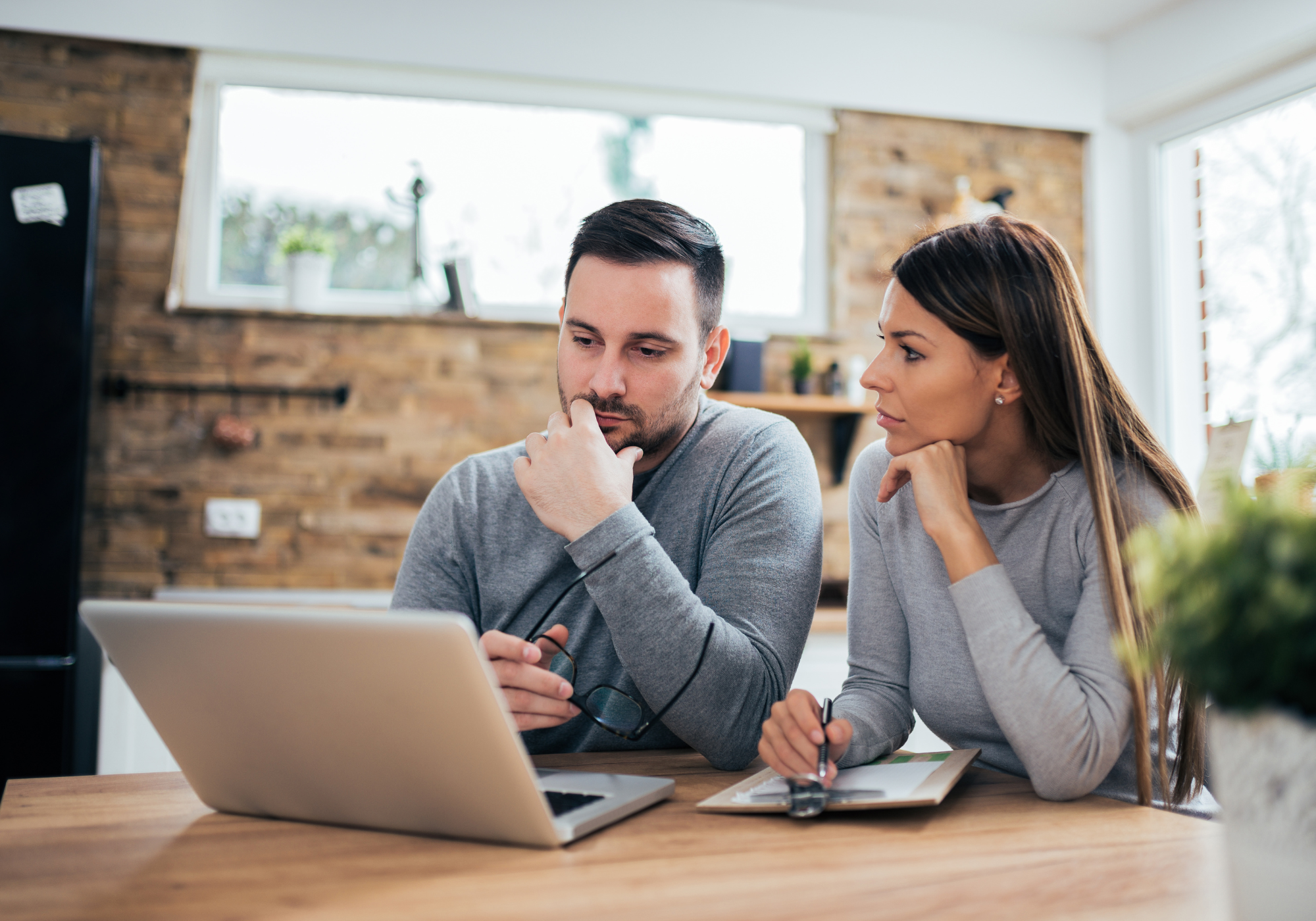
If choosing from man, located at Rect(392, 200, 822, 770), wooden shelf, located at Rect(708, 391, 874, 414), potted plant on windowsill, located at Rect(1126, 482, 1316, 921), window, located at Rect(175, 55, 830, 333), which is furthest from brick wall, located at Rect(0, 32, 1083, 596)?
potted plant on windowsill, located at Rect(1126, 482, 1316, 921)

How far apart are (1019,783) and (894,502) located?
40cm

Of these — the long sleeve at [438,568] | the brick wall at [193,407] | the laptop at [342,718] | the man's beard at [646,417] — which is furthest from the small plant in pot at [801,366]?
the laptop at [342,718]

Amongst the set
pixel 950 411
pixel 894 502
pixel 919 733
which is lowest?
pixel 919 733

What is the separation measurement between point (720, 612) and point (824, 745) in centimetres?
28

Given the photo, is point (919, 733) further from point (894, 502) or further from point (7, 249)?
point (7, 249)

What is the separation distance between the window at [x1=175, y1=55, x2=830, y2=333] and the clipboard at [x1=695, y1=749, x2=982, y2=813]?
2522mm

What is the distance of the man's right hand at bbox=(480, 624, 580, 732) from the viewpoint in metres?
0.96

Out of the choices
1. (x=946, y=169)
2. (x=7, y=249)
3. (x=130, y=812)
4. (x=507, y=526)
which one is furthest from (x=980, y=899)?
(x=946, y=169)

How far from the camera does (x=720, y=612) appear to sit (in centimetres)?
113

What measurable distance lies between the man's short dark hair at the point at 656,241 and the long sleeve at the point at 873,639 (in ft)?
1.15

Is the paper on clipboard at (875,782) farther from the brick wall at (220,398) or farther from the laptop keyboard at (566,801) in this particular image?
the brick wall at (220,398)

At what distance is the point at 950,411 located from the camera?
1174mm

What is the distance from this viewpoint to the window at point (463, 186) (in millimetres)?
3092

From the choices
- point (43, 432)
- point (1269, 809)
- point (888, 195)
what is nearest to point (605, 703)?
point (1269, 809)
